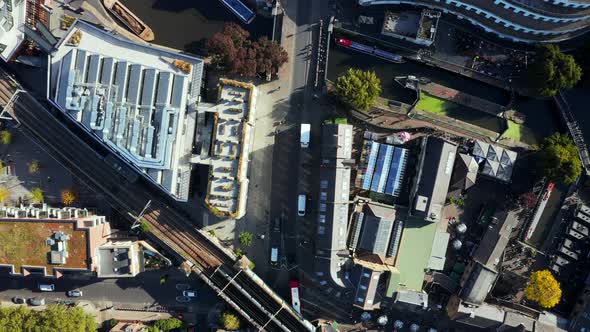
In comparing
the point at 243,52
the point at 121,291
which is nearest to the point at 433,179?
the point at 243,52

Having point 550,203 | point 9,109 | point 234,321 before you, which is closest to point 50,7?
point 9,109

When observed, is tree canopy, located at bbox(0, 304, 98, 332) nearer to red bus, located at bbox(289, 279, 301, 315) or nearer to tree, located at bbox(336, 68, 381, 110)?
red bus, located at bbox(289, 279, 301, 315)

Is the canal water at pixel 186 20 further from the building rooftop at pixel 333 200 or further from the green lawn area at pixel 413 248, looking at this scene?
the green lawn area at pixel 413 248

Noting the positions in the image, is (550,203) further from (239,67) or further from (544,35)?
(239,67)

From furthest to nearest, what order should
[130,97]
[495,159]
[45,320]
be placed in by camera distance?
[45,320] → [495,159] → [130,97]

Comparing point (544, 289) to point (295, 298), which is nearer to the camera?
point (544, 289)

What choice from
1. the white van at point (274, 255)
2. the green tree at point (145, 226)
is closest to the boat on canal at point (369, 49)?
the white van at point (274, 255)

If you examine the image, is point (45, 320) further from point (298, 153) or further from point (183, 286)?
point (298, 153)
